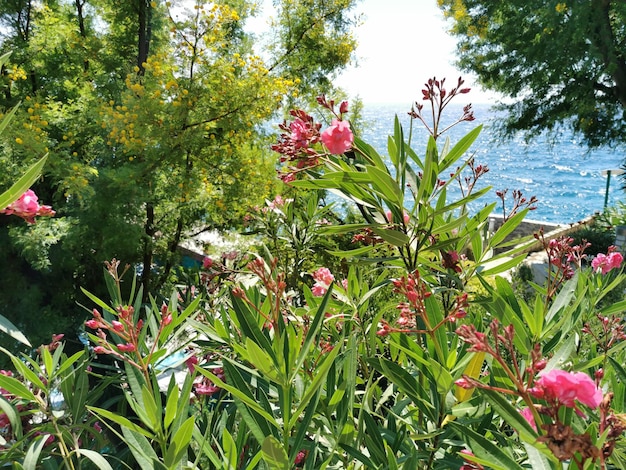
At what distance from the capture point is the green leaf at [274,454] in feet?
1.58

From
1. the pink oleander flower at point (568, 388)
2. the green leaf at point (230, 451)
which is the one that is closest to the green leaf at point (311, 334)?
the green leaf at point (230, 451)

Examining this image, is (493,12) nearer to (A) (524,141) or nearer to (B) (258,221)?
(A) (524,141)

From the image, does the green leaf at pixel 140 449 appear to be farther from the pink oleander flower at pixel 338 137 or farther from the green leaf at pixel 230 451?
the pink oleander flower at pixel 338 137

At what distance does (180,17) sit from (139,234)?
6.57 feet

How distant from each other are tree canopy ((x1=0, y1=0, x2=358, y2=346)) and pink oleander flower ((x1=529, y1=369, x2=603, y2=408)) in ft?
11.0

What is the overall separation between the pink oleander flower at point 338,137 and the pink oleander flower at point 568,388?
47 cm

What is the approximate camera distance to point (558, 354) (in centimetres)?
61

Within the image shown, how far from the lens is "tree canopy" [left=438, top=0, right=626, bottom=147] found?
598cm

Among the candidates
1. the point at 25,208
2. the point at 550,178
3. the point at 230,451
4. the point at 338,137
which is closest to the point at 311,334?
the point at 230,451

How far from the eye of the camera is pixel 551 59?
6320mm

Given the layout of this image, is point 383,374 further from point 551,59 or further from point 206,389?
point 551,59

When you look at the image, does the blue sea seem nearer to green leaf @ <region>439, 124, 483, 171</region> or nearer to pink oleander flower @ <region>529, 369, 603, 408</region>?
green leaf @ <region>439, 124, 483, 171</region>

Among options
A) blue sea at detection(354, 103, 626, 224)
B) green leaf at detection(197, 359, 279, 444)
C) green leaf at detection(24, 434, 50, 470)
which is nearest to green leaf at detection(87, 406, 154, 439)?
green leaf at detection(197, 359, 279, 444)

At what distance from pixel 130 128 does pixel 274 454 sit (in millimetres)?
3805
